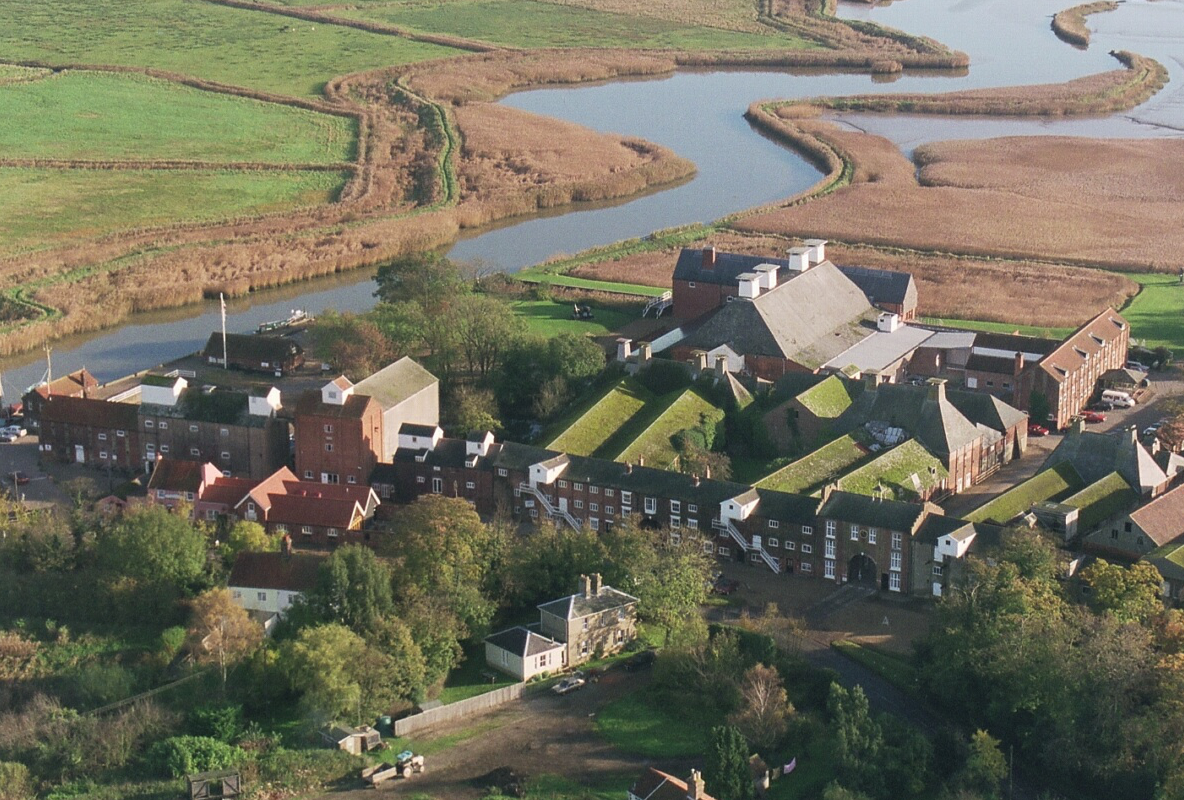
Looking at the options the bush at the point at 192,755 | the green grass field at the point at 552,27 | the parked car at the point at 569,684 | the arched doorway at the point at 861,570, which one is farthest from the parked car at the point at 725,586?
the green grass field at the point at 552,27

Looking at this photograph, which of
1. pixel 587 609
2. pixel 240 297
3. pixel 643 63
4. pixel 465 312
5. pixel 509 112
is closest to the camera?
pixel 587 609

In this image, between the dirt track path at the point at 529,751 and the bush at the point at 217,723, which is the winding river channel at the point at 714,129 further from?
the dirt track path at the point at 529,751

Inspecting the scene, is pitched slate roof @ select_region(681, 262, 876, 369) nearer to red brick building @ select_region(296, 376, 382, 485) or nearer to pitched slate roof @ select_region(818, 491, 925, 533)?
pitched slate roof @ select_region(818, 491, 925, 533)

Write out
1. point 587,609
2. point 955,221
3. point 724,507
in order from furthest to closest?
point 955,221 → point 724,507 → point 587,609

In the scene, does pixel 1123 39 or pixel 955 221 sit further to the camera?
pixel 1123 39

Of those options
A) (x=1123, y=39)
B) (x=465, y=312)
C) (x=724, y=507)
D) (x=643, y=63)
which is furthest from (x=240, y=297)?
(x=1123, y=39)

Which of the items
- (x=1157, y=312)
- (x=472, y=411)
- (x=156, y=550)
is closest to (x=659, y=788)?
(x=156, y=550)

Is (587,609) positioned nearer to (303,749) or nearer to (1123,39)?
(303,749)
